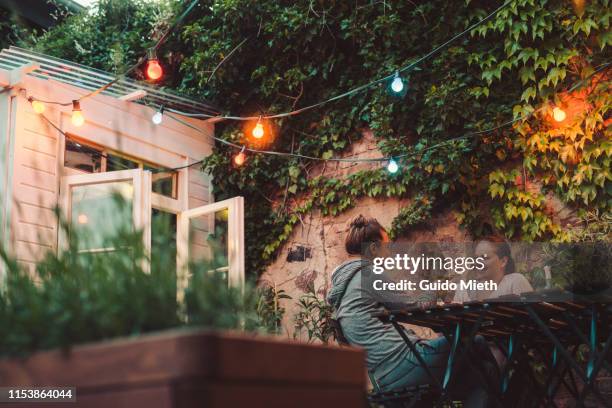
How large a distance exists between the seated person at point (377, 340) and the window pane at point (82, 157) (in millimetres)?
3302

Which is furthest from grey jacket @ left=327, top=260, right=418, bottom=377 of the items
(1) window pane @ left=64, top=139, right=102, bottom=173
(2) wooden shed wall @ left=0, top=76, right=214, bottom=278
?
(1) window pane @ left=64, top=139, right=102, bottom=173

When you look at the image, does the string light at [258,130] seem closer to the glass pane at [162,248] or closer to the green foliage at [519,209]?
the green foliage at [519,209]

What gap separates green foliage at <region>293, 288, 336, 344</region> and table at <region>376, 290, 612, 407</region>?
270cm

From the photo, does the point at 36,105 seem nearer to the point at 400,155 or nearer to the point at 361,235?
the point at 400,155

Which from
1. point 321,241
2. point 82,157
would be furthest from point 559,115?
point 82,157

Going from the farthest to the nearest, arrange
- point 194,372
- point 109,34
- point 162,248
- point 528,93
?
point 109,34 < point 528,93 < point 162,248 < point 194,372

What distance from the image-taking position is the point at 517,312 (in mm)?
3100

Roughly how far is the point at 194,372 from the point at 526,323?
2.67m

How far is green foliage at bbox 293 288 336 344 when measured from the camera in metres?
6.32

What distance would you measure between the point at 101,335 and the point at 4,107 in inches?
208

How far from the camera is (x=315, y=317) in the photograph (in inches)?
257

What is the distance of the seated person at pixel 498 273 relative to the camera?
4484 millimetres

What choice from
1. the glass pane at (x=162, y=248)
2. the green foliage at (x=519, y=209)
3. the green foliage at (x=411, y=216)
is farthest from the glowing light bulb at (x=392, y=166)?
the glass pane at (x=162, y=248)

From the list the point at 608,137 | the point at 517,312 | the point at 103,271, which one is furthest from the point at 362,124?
the point at 103,271
